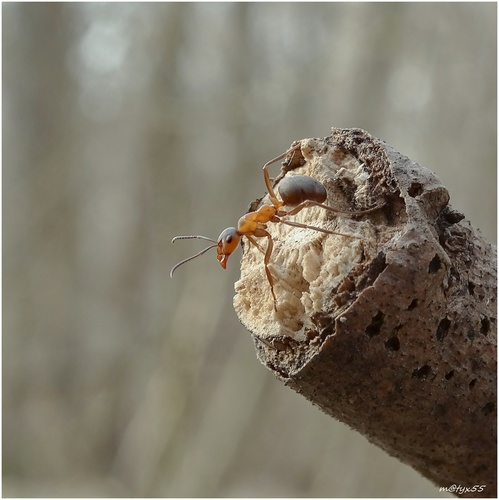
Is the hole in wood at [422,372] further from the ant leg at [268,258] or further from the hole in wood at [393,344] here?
the ant leg at [268,258]

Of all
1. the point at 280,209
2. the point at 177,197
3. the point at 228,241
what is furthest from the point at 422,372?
the point at 177,197

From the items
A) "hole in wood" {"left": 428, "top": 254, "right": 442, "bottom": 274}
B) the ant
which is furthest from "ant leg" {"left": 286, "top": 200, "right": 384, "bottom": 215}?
"hole in wood" {"left": 428, "top": 254, "right": 442, "bottom": 274}

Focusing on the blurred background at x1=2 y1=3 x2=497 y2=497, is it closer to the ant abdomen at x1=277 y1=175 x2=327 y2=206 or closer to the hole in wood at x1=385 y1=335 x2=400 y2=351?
the ant abdomen at x1=277 y1=175 x2=327 y2=206

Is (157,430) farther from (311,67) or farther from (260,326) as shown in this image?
(260,326)

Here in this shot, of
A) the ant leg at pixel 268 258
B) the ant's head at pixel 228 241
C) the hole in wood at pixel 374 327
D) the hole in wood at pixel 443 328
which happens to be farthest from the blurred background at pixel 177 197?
the hole in wood at pixel 374 327

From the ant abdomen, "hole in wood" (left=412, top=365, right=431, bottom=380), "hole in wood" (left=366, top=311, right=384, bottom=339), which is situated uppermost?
the ant abdomen
